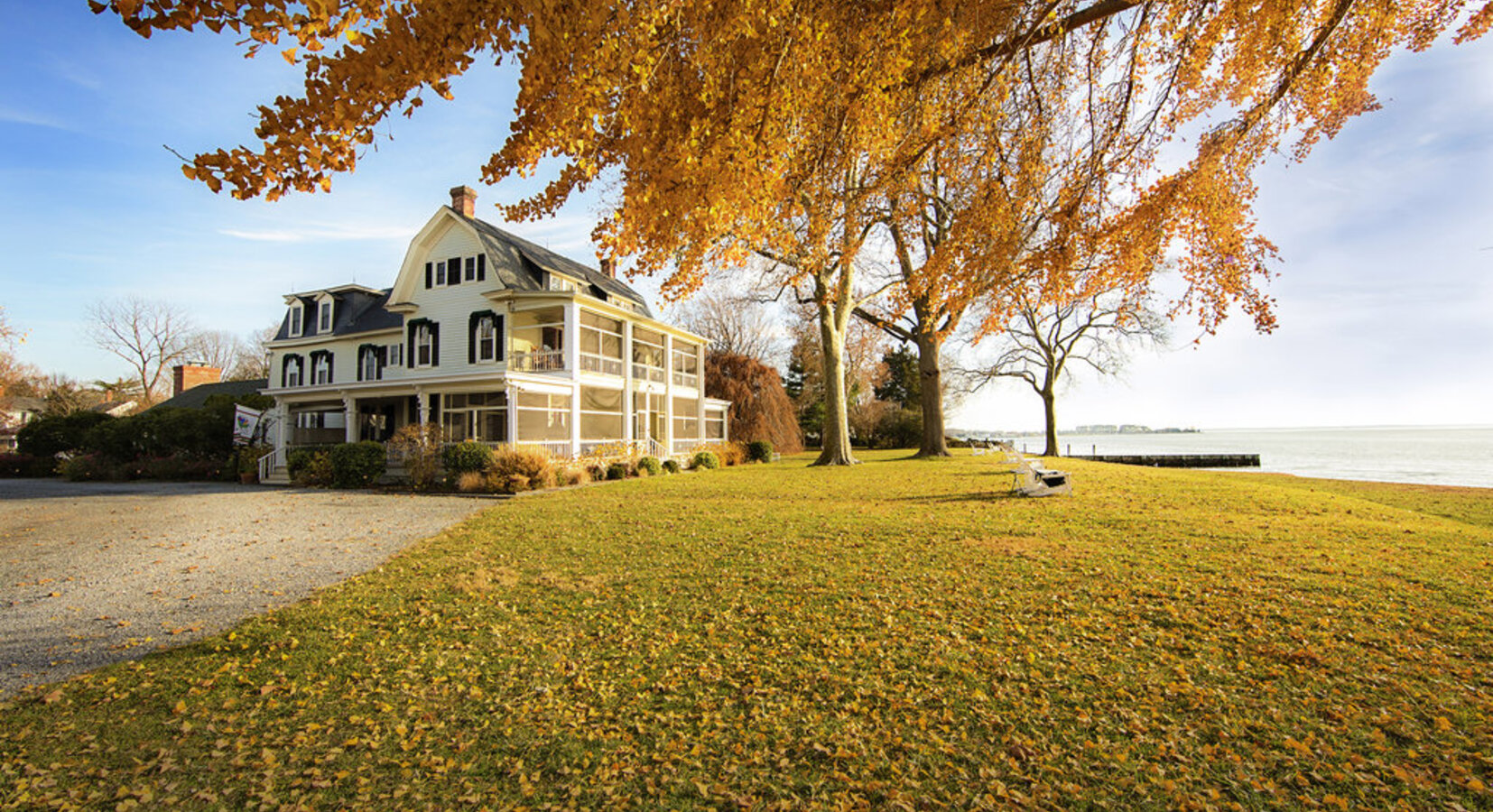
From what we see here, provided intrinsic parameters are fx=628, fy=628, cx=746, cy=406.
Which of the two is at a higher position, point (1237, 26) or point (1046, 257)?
point (1237, 26)

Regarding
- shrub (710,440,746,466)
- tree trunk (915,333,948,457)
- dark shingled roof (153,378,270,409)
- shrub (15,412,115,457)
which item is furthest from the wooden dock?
shrub (15,412,115,457)

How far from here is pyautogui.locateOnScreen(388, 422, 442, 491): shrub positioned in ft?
57.5

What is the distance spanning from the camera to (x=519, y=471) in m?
16.6

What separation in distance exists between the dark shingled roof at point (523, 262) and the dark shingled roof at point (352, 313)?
591cm

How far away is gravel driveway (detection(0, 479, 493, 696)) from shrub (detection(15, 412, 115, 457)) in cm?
1361

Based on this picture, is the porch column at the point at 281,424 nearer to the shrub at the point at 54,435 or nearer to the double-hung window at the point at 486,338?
the shrub at the point at 54,435

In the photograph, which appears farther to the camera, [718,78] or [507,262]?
[507,262]

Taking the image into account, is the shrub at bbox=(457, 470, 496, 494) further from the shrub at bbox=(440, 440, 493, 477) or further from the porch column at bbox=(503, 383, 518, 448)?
→ the porch column at bbox=(503, 383, 518, 448)

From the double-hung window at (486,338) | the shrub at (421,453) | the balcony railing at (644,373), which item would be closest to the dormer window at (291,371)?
the double-hung window at (486,338)

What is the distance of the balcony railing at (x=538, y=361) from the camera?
21.4 metres

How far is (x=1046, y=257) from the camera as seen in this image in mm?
6766

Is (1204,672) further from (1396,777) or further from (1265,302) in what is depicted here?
(1265,302)

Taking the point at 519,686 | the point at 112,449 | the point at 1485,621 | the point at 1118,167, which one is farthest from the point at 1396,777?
the point at 112,449

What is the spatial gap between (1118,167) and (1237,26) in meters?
1.61
